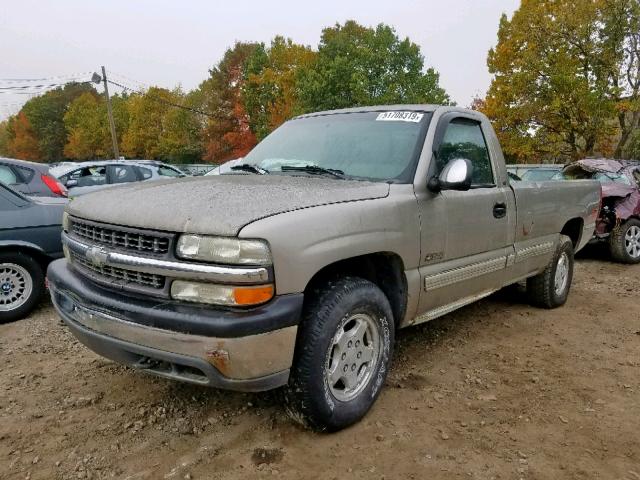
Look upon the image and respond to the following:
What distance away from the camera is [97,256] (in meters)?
2.59

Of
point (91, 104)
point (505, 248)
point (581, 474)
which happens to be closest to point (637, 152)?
point (505, 248)

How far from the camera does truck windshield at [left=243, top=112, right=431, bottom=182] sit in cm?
329

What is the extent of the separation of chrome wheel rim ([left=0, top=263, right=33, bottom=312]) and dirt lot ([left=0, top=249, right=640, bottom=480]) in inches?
17.8

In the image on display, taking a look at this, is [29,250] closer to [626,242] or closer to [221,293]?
[221,293]

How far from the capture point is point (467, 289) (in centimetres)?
369

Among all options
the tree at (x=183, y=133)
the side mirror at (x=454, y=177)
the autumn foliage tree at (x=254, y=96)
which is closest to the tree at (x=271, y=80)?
the autumn foliage tree at (x=254, y=96)

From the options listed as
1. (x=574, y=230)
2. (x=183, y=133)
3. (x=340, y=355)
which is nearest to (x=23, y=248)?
(x=340, y=355)

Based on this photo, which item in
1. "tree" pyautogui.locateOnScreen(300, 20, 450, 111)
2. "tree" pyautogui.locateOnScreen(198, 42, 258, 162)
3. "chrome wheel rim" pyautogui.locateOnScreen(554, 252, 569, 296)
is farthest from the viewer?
"tree" pyautogui.locateOnScreen(198, 42, 258, 162)

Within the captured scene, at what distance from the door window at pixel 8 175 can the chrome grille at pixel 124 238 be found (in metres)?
4.76

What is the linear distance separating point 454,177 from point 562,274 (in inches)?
113

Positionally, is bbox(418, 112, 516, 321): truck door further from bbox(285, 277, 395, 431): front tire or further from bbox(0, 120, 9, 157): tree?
bbox(0, 120, 9, 157): tree

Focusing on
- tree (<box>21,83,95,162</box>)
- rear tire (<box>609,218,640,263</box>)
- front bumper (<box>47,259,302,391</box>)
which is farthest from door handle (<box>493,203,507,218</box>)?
tree (<box>21,83,95,162</box>)

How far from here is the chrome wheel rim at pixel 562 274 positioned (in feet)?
16.9

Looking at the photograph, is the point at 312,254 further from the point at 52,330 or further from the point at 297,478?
the point at 52,330
